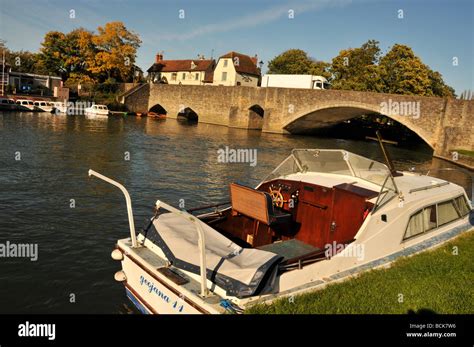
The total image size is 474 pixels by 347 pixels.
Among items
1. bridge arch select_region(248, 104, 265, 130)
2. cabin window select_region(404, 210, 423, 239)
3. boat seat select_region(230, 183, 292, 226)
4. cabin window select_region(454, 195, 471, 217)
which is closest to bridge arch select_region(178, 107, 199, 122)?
bridge arch select_region(248, 104, 265, 130)

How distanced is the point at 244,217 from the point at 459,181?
812 inches

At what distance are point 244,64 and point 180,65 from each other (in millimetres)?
17005

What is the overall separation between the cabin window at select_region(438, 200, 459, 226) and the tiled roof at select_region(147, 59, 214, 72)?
73562mm

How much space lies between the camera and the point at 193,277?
631 centimetres

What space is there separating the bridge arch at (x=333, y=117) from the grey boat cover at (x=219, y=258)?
36.7 meters

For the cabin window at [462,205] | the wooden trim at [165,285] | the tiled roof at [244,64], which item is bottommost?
the wooden trim at [165,285]

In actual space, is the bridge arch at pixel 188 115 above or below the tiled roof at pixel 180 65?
below

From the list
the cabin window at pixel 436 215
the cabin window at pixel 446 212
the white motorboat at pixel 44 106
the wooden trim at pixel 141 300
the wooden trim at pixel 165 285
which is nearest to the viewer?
the wooden trim at pixel 165 285

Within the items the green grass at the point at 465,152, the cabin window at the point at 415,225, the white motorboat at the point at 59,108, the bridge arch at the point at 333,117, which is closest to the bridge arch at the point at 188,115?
the white motorboat at the point at 59,108

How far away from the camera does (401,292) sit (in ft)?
22.3

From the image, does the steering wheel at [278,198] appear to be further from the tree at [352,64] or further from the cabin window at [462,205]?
the tree at [352,64]

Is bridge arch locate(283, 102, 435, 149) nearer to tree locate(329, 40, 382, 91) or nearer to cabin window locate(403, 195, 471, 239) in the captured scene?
tree locate(329, 40, 382, 91)

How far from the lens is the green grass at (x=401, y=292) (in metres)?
6.11

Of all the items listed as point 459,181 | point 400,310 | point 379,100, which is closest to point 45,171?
point 400,310
